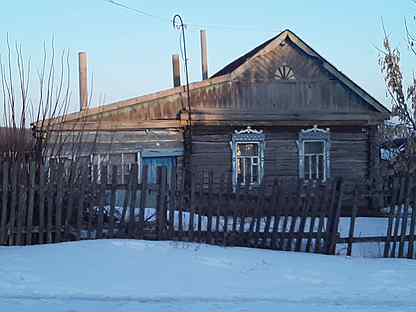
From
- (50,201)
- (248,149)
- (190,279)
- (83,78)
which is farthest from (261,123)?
(190,279)

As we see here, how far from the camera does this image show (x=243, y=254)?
8.70 meters

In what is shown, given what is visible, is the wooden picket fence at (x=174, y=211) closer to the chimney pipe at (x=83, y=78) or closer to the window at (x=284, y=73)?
the window at (x=284, y=73)

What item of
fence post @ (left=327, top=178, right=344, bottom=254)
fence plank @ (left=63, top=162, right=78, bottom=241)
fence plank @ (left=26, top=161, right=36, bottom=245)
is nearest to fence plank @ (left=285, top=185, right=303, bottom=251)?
fence post @ (left=327, top=178, right=344, bottom=254)

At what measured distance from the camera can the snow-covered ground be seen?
6609mm

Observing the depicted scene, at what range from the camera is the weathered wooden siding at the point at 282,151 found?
17234mm

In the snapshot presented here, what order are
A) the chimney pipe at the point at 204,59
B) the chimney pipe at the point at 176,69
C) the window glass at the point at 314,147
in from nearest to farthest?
the window glass at the point at 314,147 < the chimney pipe at the point at 176,69 < the chimney pipe at the point at 204,59

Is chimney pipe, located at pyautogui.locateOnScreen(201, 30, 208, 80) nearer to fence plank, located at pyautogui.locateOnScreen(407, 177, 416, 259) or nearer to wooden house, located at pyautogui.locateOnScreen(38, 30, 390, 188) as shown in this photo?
wooden house, located at pyautogui.locateOnScreen(38, 30, 390, 188)

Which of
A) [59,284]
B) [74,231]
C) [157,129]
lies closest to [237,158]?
[157,129]

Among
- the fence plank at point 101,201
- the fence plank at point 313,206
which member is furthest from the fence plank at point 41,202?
the fence plank at point 313,206

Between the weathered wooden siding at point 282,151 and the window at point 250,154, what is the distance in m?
0.18

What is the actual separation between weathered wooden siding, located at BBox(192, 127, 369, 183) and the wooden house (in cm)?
3

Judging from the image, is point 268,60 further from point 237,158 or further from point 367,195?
point 367,195

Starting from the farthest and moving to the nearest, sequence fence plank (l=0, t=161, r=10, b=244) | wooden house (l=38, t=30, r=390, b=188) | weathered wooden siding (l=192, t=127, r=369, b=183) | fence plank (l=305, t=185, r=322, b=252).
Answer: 1. weathered wooden siding (l=192, t=127, r=369, b=183)
2. wooden house (l=38, t=30, r=390, b=188)
3. fence plank (l=305, t=185, r=322, b=252)
4. fence plank (l=0, t=161, r=10, b=244)

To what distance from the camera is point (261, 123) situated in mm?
17422
